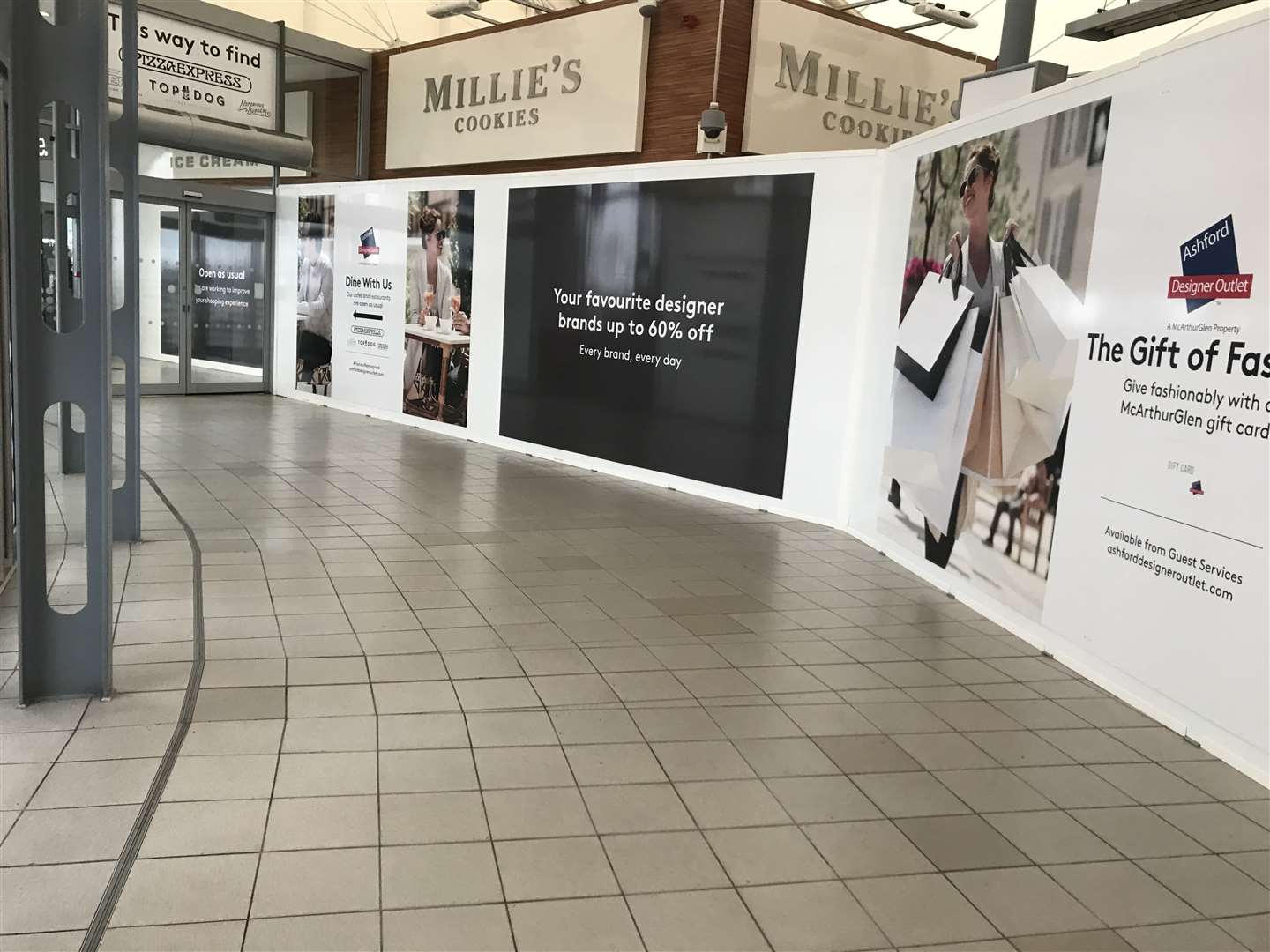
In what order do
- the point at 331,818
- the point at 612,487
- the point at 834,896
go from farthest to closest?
1. the point at 612,487
2. the point at 331,818
3. the point at 834,896

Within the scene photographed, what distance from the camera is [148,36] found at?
11312mm

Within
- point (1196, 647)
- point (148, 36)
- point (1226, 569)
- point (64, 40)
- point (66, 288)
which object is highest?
point (148, 36)

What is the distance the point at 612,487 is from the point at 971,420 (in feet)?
11.4

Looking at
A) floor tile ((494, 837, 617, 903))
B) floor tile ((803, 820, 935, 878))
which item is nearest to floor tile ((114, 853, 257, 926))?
floor tile ((494, 837, 617, 903))

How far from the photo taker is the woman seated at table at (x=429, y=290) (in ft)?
33.7

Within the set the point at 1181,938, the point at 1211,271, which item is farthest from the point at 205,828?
the point at 1211,271

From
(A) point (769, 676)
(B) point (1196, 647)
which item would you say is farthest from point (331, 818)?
(B) point (1196, 647)

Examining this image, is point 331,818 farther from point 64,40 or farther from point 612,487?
point 612,487

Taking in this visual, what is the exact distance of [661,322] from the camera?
327 inches

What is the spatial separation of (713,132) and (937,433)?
4.71 m

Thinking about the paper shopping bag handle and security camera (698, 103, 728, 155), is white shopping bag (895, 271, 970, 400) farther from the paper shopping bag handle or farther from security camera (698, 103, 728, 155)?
security camera (698, 103, 728, 155)

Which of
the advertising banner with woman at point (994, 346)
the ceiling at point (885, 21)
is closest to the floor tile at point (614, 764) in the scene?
the advertising banner with woman at point (994, 346)

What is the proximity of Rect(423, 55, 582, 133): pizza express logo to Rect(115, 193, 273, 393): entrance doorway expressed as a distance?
2794mm

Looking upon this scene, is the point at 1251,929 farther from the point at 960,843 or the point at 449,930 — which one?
the point at 449,930
